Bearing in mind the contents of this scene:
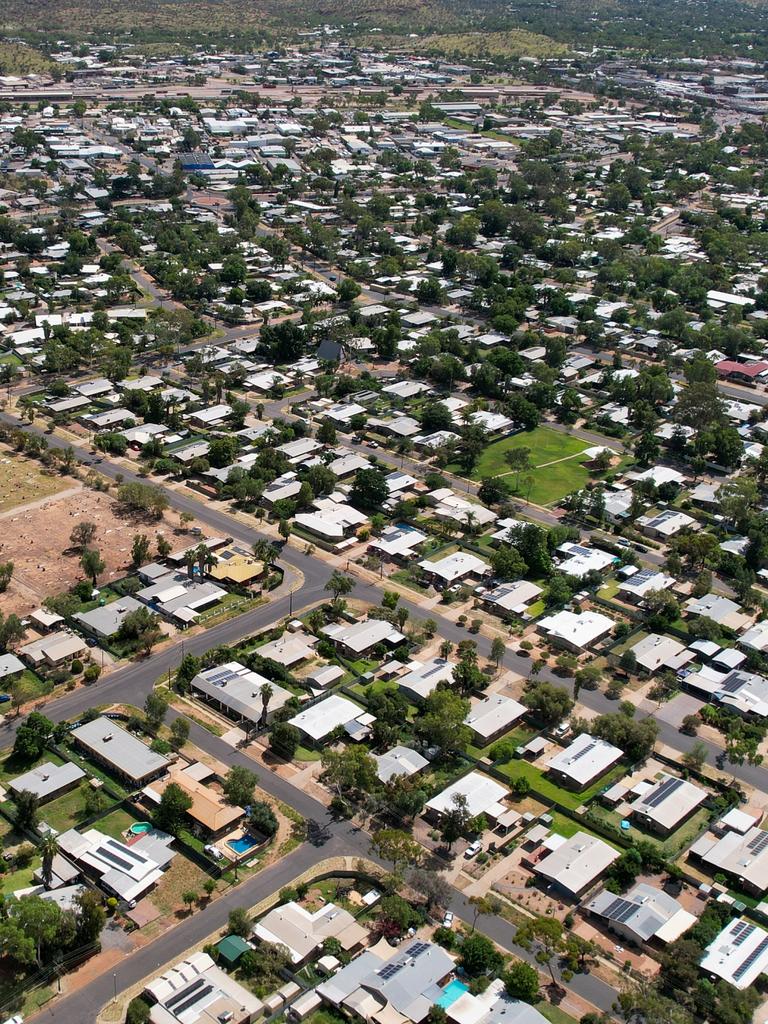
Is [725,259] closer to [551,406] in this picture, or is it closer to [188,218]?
[551,406]

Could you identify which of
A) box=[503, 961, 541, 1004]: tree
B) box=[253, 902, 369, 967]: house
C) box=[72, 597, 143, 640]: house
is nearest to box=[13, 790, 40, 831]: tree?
box=[253, 902, 369, 967]: house

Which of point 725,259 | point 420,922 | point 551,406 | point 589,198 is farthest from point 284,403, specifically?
point 589,198

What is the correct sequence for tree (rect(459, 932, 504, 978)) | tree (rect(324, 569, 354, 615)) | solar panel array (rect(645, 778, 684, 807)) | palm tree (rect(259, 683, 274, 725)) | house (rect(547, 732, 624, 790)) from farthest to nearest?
tree (rect(324, 569, 354, 615))
palm tree (rect(259, 683, 274, 725))
house (rect(547, 732, 624, 790))
solar panel array (rect(645, 778, 684, 807))
tree (rect(459, 932, 504, 978))

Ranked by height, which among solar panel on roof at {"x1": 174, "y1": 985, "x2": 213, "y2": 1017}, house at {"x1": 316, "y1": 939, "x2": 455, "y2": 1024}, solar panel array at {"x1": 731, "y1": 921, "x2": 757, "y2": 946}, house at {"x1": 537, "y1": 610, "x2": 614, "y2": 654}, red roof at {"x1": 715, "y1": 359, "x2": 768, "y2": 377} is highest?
red roof at {"x1": 715, "y1": 359, "x2": 768, "y2": 377}

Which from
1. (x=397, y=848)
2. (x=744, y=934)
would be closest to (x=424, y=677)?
(x=397, y=848)

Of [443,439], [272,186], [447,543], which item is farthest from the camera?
[272,186]

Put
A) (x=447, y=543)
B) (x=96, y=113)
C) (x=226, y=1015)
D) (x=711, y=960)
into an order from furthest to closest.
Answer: (x=96, y=113), (x=447, y=543), (x=711, y=960), (x=226, y=1015)

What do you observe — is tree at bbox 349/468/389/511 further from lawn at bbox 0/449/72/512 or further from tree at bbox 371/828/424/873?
tree at bbox 371/828/424/873
